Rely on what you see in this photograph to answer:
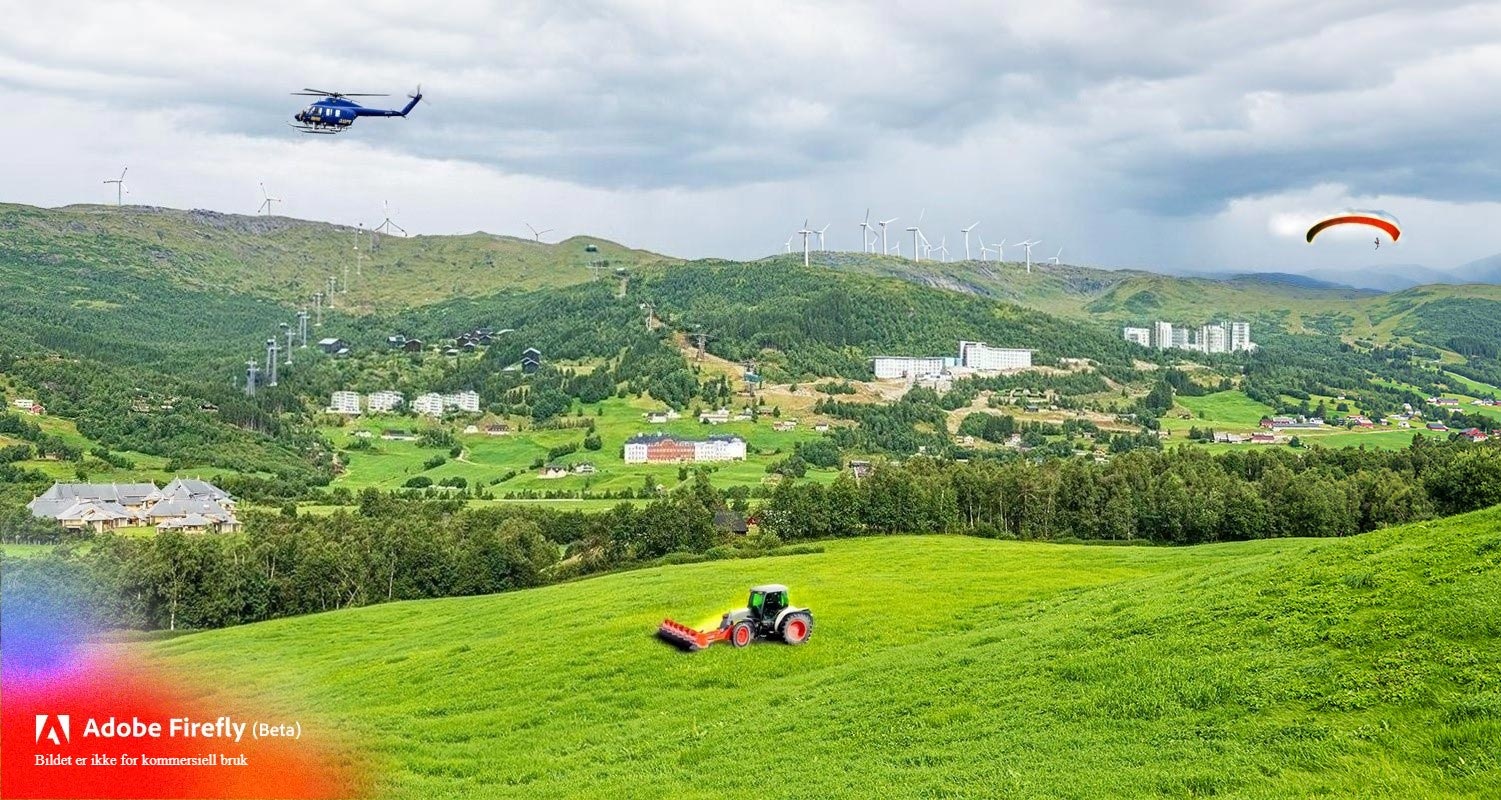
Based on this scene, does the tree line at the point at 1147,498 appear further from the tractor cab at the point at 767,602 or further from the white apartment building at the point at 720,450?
the white apartment building at the point at 720,450

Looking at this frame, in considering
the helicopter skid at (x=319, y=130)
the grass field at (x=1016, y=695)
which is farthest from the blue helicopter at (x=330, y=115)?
the grass field at (x=1016, y=695)

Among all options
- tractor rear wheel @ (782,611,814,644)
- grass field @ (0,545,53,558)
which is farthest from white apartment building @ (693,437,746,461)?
tractor rear wheel @ (782,611,814,644)

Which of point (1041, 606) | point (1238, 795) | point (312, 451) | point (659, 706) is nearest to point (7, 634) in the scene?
point (659, 706)

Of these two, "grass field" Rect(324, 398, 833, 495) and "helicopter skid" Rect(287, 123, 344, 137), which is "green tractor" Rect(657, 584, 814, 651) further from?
"grass field" Rect(324, 398, 833, 495)

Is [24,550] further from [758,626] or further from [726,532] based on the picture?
[758,626]

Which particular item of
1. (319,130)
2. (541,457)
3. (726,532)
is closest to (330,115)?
(319,130)

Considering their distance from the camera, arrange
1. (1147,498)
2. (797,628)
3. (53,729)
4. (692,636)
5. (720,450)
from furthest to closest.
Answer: (720,450), (1147,498), (797,628), (692,636), (53,729)
